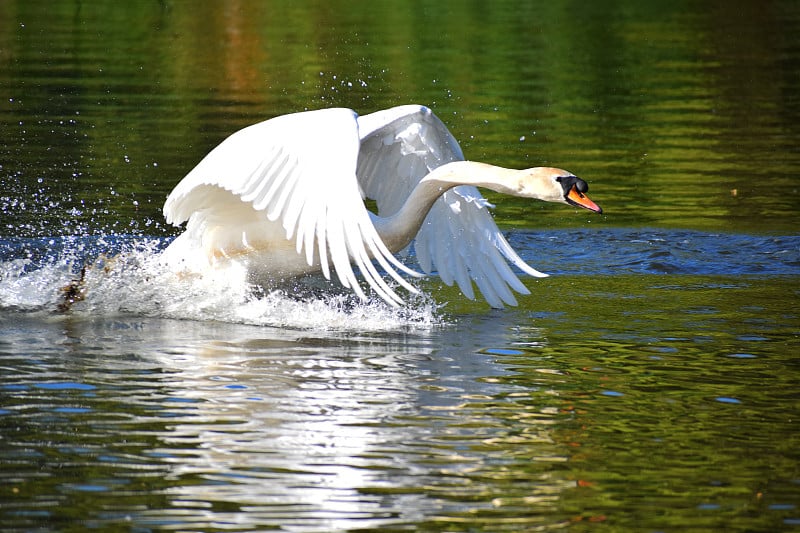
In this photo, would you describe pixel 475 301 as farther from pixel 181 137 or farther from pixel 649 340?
pixel 181 137

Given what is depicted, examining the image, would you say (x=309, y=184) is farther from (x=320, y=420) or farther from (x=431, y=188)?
(x=320, y=420)

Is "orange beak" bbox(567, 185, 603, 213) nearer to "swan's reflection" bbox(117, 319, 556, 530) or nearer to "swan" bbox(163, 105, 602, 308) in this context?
"swan" bbox(163, 105, 602, 308)

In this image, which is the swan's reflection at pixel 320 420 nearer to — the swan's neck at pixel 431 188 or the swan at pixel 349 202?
the swan at pixel 349 202

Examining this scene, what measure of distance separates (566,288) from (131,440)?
15.4 ft

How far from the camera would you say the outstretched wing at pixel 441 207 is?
33.8 feet

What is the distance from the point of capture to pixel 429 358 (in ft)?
27.6

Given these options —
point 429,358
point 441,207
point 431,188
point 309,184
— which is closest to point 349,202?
point 309,184

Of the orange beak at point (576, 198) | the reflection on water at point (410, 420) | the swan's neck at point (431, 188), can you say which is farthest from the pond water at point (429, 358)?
the orange beak at point (576, 198)

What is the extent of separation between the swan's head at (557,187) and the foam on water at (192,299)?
4.08 ft

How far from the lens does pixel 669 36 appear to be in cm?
3091

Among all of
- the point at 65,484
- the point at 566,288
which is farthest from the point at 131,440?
the point at 566,288

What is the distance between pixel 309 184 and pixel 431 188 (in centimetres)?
120

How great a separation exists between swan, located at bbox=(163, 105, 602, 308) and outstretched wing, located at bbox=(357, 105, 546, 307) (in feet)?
0.03

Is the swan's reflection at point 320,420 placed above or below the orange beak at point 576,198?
below
